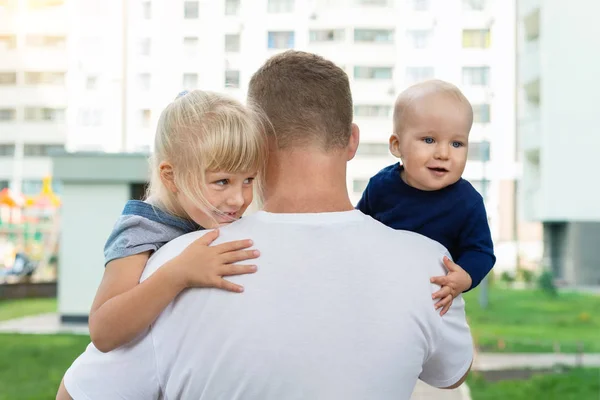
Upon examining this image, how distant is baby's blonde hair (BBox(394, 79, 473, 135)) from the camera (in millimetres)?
1171

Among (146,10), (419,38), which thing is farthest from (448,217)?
(146,10)

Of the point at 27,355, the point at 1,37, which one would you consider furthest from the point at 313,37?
the point at 27,355

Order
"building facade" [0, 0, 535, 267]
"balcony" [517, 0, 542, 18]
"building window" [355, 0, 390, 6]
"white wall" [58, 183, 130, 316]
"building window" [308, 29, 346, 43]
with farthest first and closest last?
"building window" [355, 0, 390, 6] < "building window" [308, 29, 346, 43] < "building facade" [0, 0, 535, 267] < "balcony" [517, 0, 542, 18] < "white wall" [58, 183, 130, 316]

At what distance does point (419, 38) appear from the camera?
30.4 meters

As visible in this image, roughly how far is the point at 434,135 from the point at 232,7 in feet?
120

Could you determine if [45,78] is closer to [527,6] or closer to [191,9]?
[191,9]

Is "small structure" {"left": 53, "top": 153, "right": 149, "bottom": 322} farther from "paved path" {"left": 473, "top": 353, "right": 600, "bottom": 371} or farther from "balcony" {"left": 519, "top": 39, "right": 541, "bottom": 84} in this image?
"balcony" {"left": 519, "top": 39, "right": 541, "bottom": 84}

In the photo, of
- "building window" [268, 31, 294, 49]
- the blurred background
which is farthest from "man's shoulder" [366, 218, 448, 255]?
"building window" [268, 31, 294, 49]

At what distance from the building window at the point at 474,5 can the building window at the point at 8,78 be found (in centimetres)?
1760

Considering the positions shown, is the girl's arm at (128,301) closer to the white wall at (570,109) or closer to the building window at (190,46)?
the white wall at (570,109)

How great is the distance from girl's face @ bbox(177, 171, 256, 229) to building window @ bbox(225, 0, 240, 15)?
114 ft

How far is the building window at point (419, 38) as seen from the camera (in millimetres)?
30047

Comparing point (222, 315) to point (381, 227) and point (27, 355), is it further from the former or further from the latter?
point (27, 355)

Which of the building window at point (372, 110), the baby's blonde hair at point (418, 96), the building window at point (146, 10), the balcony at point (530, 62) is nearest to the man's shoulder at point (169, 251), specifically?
the baby's blonde hair at point (418, 96)
